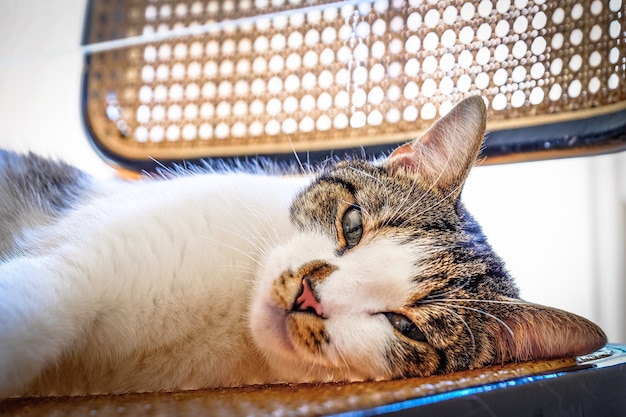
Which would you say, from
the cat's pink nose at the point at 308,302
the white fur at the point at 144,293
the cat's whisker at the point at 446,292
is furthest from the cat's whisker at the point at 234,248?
the cat's whisker at the point at 446,292

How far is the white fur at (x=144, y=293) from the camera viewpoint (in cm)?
69

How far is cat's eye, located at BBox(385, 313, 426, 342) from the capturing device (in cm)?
77

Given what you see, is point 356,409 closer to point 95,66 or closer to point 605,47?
point 605,47

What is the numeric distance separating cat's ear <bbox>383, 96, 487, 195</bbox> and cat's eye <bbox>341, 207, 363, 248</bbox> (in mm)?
140

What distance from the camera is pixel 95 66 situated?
1.47 metres

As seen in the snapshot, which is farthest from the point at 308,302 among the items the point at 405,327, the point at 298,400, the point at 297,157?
the point at 297,157

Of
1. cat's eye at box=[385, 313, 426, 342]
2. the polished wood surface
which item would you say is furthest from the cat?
the polished wood surface

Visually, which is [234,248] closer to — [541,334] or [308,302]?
[308,302]

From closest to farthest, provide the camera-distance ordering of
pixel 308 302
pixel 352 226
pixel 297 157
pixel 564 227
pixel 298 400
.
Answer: pixel 298 400, pixel 308 302, pixel 352 226, pixel 564 227, pixel 297 157

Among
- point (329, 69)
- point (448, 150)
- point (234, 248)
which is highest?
point (329, 69)

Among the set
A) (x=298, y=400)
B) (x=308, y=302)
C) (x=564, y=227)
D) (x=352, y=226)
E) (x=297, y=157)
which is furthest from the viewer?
(x=297, y=157)

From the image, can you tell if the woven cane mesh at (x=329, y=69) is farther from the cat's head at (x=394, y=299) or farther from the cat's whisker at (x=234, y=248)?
the cat's whisker at (x=234, y=248)

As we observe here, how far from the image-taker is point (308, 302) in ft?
2.41

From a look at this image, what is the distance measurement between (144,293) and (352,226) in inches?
13.3
